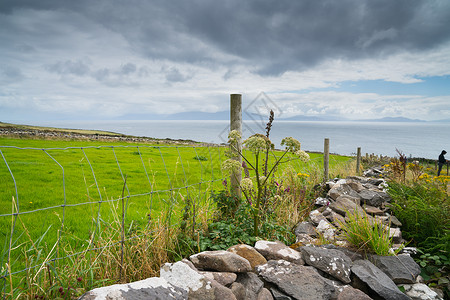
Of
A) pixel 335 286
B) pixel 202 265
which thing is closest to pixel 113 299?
pixel 202 265

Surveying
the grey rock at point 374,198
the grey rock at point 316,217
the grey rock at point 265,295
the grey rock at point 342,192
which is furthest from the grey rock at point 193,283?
the grey rock at point 374,198

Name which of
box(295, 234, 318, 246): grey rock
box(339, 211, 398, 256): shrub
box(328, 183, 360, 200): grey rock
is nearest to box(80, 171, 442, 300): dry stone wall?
box(339, 211, 398, 256): shrub

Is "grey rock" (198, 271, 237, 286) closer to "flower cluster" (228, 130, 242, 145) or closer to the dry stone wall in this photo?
the dry stone wall

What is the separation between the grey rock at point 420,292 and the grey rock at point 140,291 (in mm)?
2704

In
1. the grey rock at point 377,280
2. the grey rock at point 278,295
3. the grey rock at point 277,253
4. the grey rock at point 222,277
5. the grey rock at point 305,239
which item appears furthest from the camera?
the grey rock at point 305,239

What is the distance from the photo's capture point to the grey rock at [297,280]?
272cm

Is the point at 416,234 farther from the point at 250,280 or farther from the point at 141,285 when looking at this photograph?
the point at 141,285

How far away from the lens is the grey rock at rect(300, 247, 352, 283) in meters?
3.06

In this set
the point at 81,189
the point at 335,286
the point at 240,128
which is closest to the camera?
the point at 335,286

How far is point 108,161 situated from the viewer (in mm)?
9828

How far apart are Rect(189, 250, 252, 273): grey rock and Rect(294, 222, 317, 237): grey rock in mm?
1928

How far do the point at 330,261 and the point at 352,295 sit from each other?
41 cm

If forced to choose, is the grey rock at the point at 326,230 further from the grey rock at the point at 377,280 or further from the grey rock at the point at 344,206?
the grey rock at the point at 377,280

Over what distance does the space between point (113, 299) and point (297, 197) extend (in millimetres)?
4543
